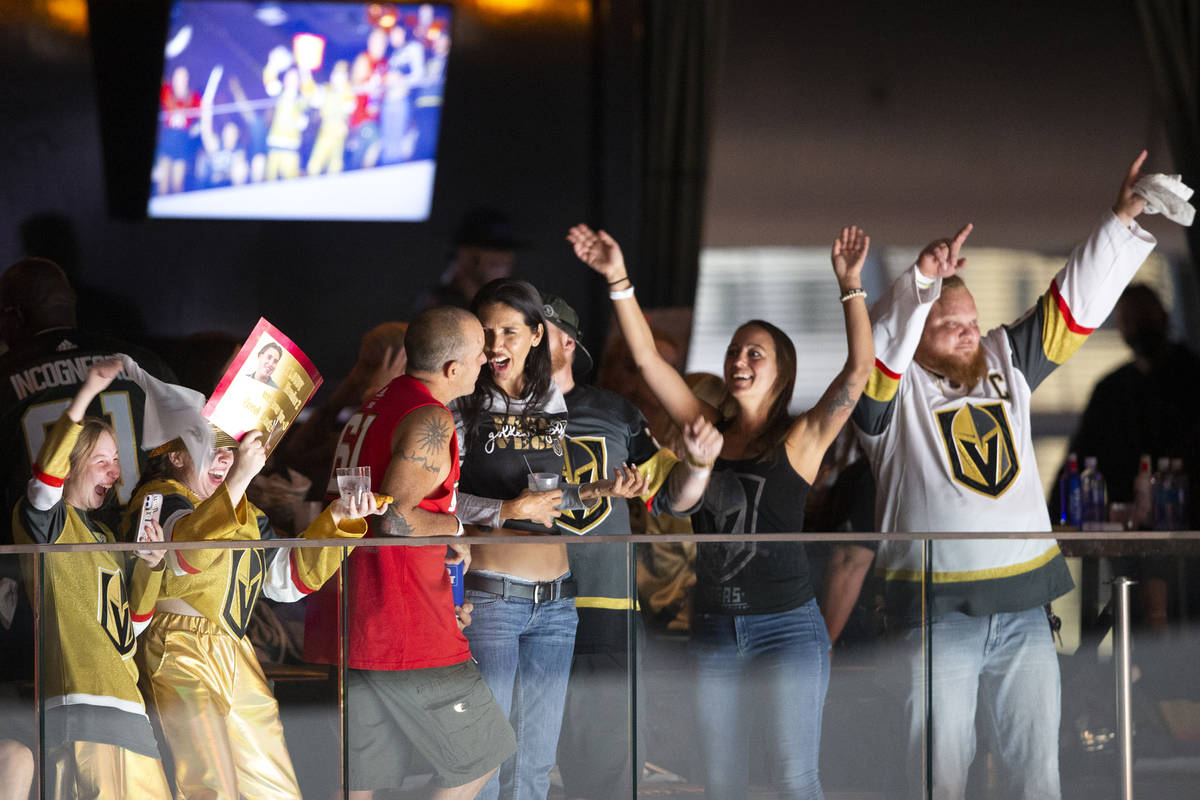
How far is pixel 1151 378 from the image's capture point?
4680 mm

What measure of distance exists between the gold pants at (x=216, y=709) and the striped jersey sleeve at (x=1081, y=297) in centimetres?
231

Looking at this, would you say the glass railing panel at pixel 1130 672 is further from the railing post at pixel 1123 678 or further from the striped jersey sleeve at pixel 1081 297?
the striped jersey sleeve at pixel 1081 297

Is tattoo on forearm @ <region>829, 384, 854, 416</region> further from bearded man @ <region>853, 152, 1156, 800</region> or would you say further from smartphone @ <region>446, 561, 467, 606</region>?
smartphone @ <region>446, 561, 467, 606</region>

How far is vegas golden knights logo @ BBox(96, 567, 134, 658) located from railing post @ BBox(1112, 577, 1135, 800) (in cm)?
193

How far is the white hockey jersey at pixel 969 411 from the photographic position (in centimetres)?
351

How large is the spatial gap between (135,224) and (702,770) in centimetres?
283

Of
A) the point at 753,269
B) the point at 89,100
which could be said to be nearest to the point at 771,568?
the point at 753,269

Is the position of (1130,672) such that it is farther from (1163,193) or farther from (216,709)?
(216,709)

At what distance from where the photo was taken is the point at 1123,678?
8.84ft

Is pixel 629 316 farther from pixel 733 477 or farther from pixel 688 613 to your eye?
pixel 688 613

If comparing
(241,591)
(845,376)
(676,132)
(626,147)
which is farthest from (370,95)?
(241,591)

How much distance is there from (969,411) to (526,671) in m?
1.60

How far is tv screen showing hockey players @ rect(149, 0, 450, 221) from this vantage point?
176 inches

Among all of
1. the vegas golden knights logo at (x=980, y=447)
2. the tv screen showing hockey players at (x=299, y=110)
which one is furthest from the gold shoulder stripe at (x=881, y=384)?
the tv screen showing hockey players at (x=299, y=110)
